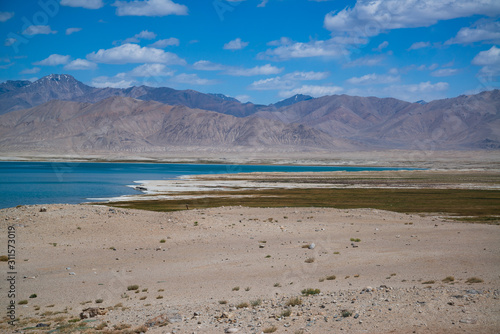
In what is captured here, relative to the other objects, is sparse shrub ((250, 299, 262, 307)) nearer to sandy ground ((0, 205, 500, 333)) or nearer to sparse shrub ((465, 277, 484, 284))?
sandy ground ((0, 205, 500, 333))

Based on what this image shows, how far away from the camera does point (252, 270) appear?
54.4 ft

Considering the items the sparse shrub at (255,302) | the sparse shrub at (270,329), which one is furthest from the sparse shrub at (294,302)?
the sparse shrub at (270,329)

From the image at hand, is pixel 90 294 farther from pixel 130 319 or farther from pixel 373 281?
pixel 373 281

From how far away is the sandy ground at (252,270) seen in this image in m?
10.6

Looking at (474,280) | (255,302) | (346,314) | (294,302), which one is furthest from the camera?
(474,280)

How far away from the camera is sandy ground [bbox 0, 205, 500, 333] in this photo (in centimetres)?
1055

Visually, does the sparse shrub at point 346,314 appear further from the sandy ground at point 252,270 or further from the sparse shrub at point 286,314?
the sparse shrub at point 286,314

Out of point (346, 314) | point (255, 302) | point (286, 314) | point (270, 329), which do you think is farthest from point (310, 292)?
point (270, 329)

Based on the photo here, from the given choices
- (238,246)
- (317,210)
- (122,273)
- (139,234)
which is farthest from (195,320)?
(317,210)

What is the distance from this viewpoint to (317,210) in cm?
3186

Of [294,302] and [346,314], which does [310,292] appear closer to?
[294,302]

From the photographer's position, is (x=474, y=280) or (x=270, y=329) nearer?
(x=270, y=329)

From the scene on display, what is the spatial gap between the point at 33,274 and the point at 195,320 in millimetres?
8409

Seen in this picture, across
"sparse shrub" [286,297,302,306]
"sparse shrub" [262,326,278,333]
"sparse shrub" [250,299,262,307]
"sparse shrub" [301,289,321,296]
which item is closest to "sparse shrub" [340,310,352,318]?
"sparse shrub" [286,297,302,306]
